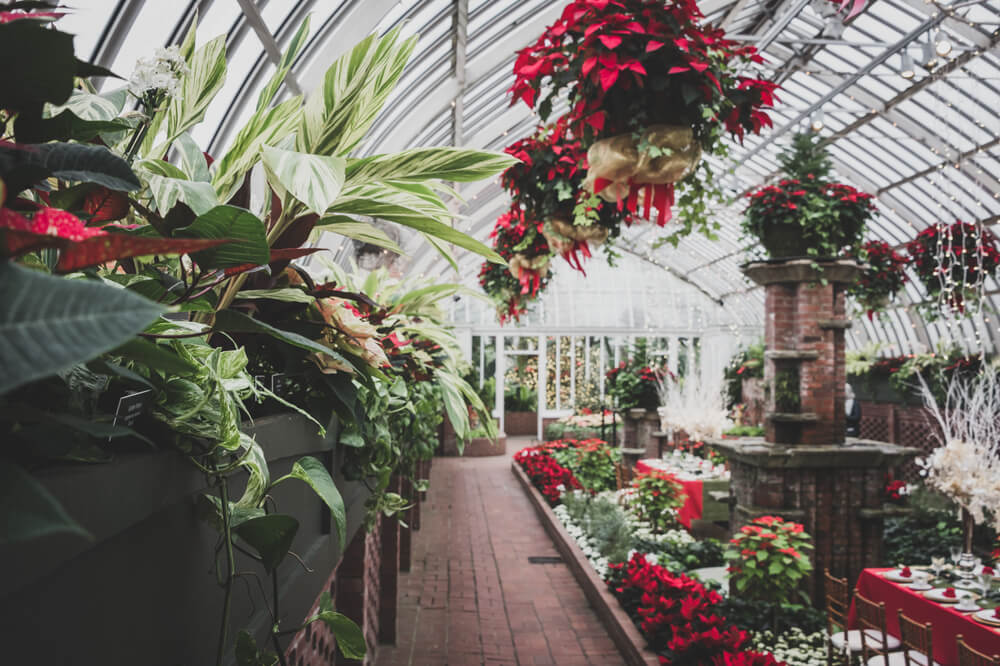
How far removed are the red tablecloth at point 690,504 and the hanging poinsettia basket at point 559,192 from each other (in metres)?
4.92

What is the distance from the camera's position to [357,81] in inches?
37.1

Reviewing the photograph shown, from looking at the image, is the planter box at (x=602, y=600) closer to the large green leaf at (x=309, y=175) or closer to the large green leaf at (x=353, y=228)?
the large green leaf at (x=353, y=228)

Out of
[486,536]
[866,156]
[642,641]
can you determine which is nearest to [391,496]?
[642,641]

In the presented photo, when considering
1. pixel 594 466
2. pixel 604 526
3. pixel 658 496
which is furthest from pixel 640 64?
pixel 594 466

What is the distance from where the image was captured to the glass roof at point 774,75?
4172 millimetres

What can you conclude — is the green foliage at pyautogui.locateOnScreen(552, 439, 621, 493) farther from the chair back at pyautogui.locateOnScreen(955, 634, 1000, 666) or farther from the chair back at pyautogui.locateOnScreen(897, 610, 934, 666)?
the chair back at pyautogui.locateOnScreen(955, 634, 1000, 666)

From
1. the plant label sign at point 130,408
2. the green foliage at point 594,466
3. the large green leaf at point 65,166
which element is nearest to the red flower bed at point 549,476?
the green foliage at point 594,466

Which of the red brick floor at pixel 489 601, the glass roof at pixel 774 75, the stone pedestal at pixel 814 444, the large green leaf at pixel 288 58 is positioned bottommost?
the red brick floor at pixel 489 601

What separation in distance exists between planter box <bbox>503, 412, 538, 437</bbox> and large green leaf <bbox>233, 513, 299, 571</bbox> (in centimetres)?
1742

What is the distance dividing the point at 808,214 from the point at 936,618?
2710 millimetres

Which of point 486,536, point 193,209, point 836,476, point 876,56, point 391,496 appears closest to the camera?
point 193,209

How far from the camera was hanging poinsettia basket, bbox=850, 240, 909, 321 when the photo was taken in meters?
8.10

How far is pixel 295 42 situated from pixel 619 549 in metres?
5.52

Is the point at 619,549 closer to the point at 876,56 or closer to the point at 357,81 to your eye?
the point at 357,81
